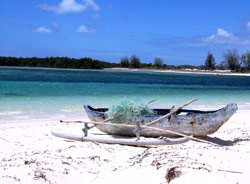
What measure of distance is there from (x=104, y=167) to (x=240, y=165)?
1903mm

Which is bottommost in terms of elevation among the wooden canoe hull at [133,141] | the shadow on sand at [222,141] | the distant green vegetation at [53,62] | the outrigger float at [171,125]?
the shadow on sand at [222,141]

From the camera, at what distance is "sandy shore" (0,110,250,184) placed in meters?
3.97

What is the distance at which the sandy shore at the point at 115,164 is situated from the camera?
156 inches

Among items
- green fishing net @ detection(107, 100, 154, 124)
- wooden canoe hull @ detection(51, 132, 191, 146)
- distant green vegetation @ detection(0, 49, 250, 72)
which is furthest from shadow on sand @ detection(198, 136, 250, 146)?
distant green vegetation @ detection(0, 49, 250, 72)

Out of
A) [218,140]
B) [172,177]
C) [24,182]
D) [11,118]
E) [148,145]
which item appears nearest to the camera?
[24,182]

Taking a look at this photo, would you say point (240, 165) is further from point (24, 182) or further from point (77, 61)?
point (77, 61)

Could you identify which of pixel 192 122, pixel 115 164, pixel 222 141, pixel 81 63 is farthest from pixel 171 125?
pixel 81 63

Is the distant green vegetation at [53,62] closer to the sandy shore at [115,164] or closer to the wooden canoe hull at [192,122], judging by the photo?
the wooden canoe hull at [192,122]

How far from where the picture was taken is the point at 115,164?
488cm

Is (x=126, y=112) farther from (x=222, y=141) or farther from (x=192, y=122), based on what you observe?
(x=222, y=141)

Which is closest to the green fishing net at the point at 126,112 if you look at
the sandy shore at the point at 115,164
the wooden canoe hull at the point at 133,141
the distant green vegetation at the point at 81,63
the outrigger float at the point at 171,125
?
the outrigger float at the point at 171,125

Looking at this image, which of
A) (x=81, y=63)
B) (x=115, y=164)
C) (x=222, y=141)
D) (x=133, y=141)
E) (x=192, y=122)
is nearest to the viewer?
(x=115, y=164)

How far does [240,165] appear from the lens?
14.7ft

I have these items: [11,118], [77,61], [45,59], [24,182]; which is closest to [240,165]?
[24,182]
